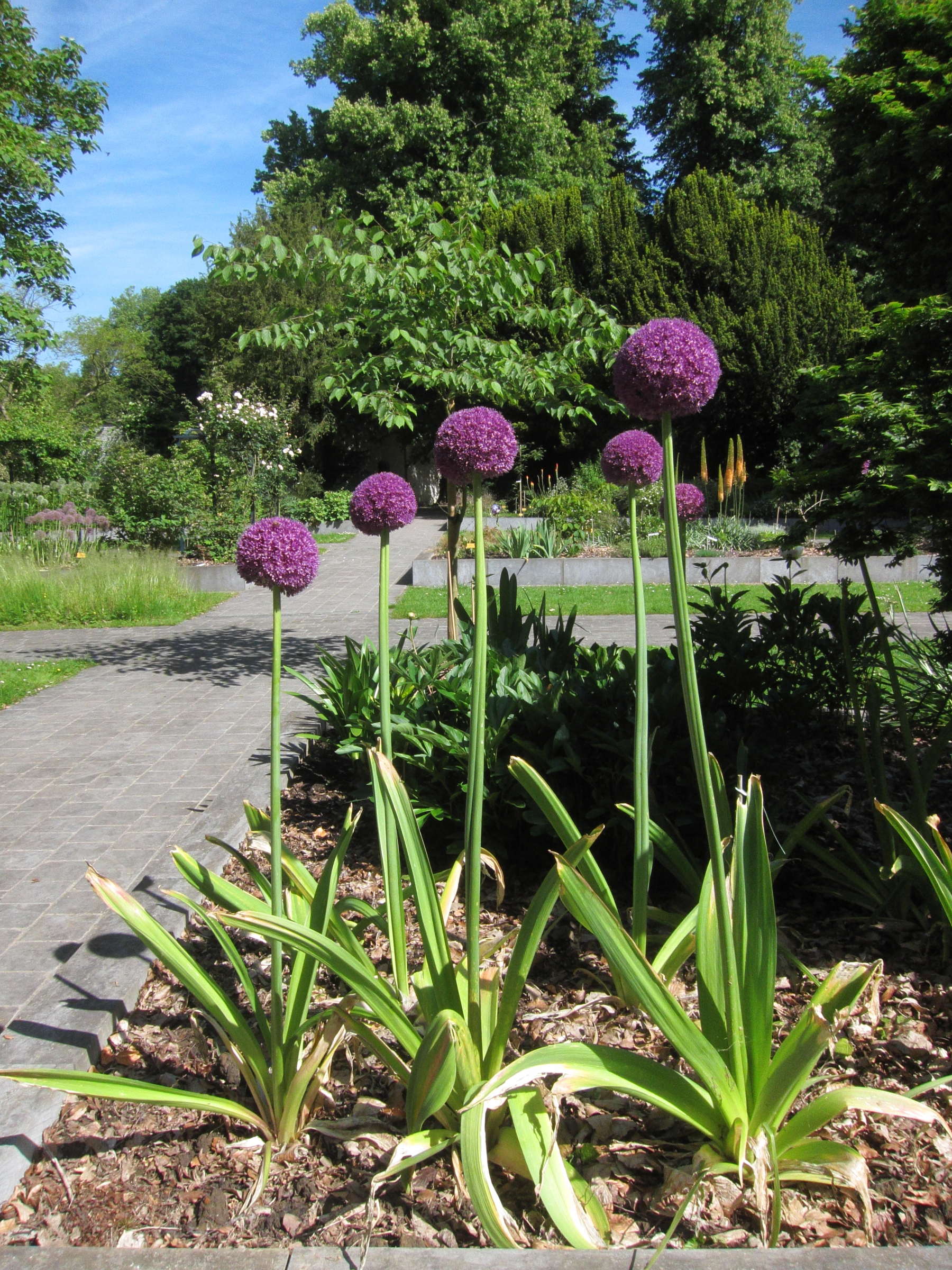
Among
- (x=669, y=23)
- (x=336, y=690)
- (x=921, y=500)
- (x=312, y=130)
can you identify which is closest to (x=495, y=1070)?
(x=921, y=500)

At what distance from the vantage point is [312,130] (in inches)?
1241

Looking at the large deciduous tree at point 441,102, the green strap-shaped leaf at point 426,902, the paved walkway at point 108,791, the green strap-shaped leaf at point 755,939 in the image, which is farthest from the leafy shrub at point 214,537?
the large deciduous tree at point 441,102

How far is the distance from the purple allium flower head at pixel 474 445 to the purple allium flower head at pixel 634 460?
62cm

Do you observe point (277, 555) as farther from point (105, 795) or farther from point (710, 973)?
point (105, 795)

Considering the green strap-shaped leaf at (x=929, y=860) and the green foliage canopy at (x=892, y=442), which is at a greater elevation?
the green foliage canopy at (x=892, y=442)

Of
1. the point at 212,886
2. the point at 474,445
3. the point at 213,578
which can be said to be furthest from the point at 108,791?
the point at 213,578

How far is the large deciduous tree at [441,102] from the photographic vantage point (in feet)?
87.9

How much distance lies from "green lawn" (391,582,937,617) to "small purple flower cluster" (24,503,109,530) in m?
5.89

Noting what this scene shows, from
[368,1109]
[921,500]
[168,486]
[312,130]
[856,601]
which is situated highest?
[312,130]

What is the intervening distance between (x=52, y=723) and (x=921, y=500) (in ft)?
19.8

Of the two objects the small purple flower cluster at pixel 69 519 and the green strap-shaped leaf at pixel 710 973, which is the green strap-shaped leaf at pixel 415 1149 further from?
the small purple flower cluster at pixel 69 519

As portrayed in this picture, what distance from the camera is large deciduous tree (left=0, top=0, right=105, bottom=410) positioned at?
609 inches

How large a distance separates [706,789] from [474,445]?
96 centimetres

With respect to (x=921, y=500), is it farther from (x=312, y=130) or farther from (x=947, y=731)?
(x=312, y=130)
